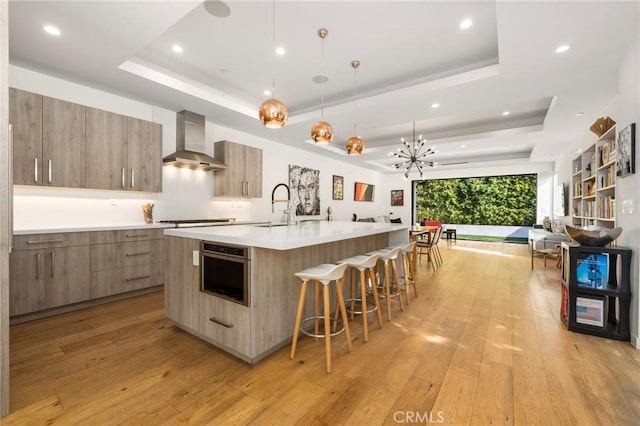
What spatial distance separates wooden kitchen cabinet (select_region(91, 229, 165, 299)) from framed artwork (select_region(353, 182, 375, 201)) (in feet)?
22.7

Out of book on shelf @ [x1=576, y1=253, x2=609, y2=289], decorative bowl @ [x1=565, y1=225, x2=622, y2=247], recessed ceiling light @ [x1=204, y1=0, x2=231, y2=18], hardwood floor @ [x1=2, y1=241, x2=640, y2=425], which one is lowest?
hardwood floor @ [x1=2, y1=241, x2=640, y2=425]

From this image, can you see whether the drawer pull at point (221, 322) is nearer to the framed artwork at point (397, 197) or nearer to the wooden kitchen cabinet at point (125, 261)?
the wooden kitchen cabinet at point (125, 261)

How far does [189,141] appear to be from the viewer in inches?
179

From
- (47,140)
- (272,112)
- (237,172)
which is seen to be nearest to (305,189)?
(237,172)

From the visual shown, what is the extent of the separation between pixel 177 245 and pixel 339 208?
6.59 meters

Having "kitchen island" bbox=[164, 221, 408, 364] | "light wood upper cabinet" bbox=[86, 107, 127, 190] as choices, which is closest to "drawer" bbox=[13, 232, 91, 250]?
"light wood upper cabinet" bbox=[86, 107, 127, 190]

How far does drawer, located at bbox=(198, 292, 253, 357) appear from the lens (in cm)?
211

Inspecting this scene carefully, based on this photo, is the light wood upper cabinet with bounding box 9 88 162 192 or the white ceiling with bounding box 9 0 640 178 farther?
the light wood upper cabinet with bounding box 9 88 162 192

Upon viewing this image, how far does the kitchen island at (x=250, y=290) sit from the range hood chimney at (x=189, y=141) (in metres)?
2.00

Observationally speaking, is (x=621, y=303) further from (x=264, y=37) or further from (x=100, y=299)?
(x=100, y=299)

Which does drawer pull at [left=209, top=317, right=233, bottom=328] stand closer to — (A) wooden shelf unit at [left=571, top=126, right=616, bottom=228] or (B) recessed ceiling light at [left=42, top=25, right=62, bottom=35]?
(B) recessed ceiling light at [left=42, top=25, right=62, bottom=35]

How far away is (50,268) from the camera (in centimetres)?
305

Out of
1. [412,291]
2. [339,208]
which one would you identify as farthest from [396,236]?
[339,208]

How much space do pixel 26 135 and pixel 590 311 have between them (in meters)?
6.00
